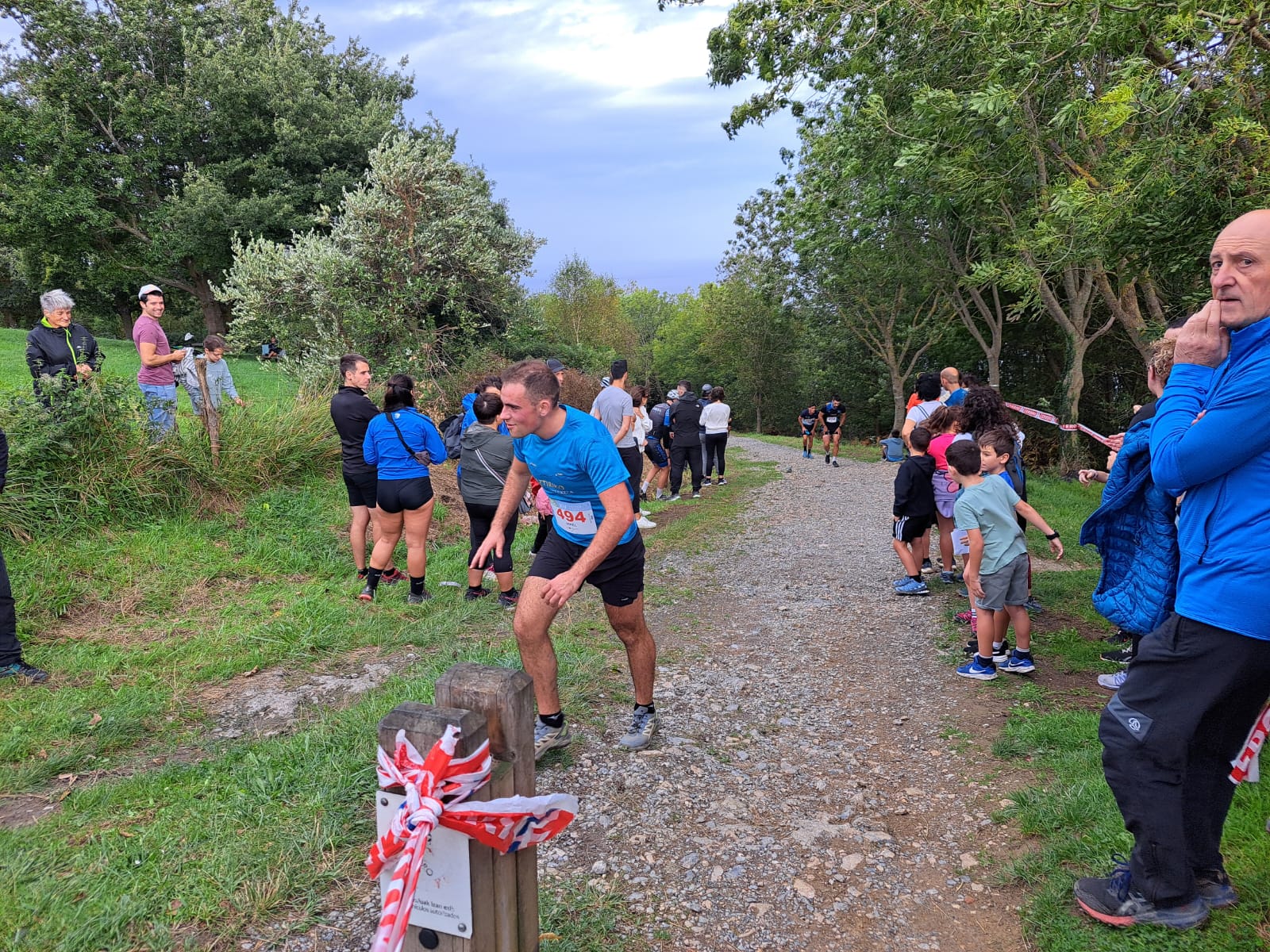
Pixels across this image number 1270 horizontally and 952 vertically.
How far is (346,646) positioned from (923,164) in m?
7.53

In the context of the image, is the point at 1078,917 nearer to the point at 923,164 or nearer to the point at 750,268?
the point at 923,164

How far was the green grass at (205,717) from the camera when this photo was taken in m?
2.93

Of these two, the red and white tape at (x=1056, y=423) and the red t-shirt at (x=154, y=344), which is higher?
the red t-shirt at (x=154, y=344)

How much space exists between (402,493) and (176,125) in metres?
25.5

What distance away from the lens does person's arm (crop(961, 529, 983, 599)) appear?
198 inches

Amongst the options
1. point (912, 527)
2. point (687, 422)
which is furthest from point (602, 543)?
point (687, 422)

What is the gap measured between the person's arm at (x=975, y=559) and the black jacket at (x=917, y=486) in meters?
1.78

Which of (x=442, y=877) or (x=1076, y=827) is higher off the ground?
(x=442, y=877)

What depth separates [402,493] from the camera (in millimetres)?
6488

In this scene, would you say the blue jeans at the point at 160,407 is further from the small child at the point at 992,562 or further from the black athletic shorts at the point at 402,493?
the small child at the point at 992,562

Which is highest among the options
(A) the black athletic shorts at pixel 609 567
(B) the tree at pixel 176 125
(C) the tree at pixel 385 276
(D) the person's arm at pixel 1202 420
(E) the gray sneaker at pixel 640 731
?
(B) the tree at pixel 176 125

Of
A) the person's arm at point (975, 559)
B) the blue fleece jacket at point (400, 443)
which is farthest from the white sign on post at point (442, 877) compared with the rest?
the blue fleece jacket at point (400, 443)

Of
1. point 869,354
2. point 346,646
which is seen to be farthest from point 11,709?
point 869,354

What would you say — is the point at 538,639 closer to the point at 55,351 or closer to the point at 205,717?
the point at 205,717
